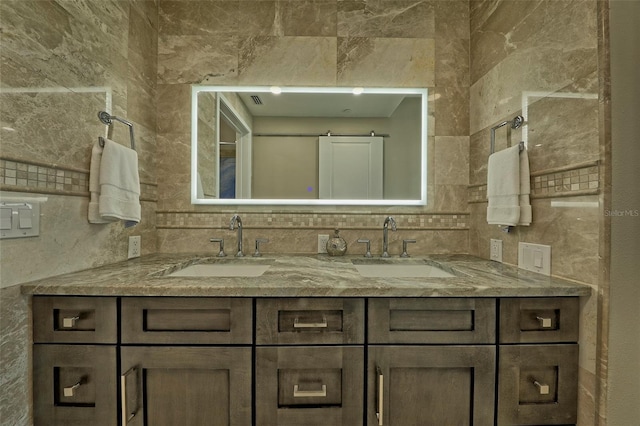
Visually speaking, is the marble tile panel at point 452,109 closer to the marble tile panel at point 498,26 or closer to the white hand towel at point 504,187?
the marble tile panel at point 498,26

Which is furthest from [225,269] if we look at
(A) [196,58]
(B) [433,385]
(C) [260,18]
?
(C) [260,18]

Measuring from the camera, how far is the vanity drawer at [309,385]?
958 millimetres

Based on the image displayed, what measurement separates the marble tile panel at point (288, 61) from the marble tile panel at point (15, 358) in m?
1.36

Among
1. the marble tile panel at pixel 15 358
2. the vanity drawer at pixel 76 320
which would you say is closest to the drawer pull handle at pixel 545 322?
the vanity drawer at pixel 76 320

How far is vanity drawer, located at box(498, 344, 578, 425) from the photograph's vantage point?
3.17ft

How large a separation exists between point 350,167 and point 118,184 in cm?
109

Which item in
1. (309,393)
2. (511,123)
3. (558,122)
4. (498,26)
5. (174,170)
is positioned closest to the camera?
(309,393)

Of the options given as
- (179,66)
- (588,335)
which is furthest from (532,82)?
(179,66)

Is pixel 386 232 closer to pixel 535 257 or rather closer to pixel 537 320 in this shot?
pixel 535 257

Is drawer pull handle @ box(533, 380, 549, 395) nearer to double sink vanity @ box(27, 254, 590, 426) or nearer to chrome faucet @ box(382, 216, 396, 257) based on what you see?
double sink vanity @ box(27, 254, 590, 426)

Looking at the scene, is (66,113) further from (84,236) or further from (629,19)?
(629,19)

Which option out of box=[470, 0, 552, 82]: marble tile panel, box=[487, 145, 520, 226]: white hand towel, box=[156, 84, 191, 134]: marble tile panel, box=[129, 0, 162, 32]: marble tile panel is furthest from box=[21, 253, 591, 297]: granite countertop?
box=[129, 0, 162, 32]: marble tile panel

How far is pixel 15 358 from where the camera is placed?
89 cm

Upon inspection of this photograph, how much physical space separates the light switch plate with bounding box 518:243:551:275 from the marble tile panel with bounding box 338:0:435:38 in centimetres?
125
